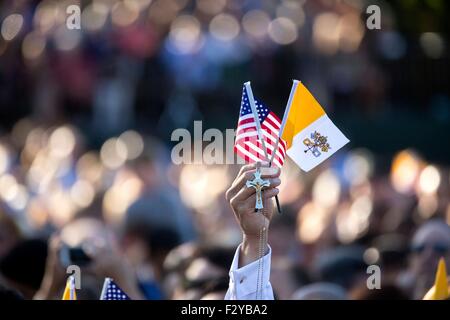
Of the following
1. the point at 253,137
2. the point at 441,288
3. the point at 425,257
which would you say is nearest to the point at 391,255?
the point at 425,257

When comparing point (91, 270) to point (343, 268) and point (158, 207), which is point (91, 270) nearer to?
point (343, 268)

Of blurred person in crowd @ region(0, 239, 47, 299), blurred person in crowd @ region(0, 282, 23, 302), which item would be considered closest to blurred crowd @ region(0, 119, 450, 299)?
blurred person in crowd @ region(0, 239, 47, 299)

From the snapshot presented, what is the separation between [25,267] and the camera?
280 inches

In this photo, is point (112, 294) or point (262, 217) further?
point (112, 294)

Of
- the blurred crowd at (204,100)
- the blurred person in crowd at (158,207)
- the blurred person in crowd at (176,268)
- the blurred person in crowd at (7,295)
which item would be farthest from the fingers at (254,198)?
the blurred crowd at (204,100)

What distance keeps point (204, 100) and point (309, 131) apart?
1059 cm

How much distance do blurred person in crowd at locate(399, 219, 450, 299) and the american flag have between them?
7.15ft

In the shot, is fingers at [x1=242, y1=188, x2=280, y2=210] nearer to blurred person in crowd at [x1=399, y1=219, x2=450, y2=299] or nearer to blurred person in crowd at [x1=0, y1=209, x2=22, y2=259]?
blurred person in crowd at [x1=399, y1=219, x2=450, y2=299]

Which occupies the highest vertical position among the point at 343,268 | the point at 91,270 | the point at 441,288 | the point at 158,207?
the point at 158,207

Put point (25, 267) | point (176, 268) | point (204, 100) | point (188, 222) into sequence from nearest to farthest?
point (25, 267), point (176, 268), point (188, 222), point (204, 100)

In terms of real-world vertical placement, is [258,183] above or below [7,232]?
below

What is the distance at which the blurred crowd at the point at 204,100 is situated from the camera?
11.1 m

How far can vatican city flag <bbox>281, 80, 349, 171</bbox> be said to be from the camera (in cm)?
515

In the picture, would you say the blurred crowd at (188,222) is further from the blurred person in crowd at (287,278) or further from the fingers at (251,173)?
the fingers at (251,173)
